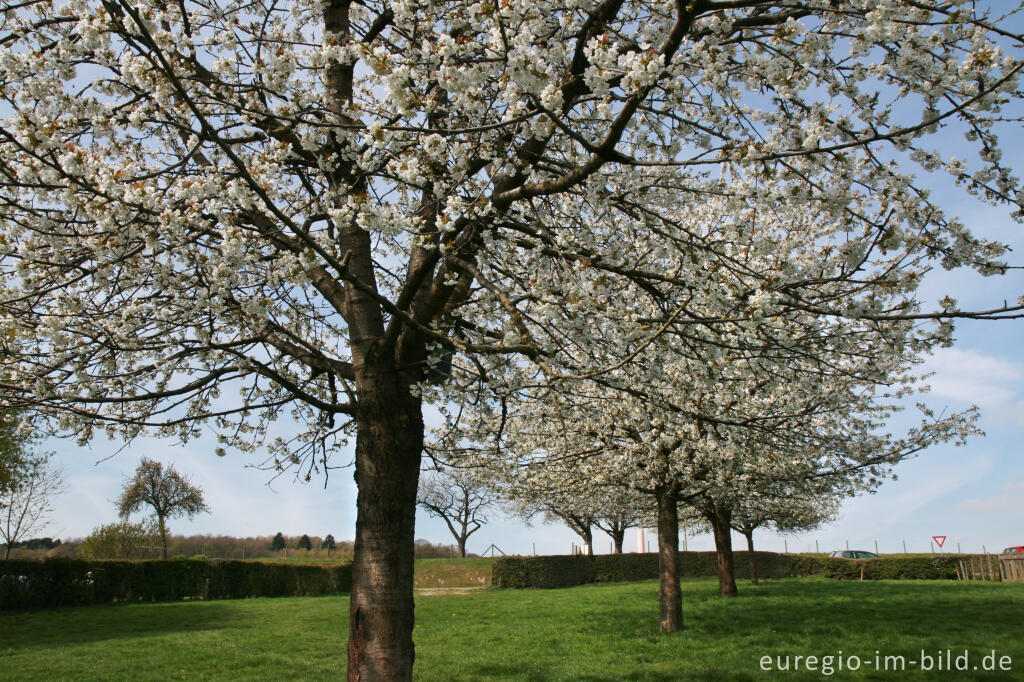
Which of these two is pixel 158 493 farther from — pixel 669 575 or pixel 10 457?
pixel 669 575

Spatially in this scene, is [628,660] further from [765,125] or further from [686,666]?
[765,125]

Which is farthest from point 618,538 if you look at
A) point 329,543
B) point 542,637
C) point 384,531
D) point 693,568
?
point 384,531

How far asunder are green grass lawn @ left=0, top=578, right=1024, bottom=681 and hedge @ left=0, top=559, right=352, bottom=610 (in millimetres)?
920

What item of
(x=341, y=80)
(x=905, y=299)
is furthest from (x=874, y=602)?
(x=341, y=80)

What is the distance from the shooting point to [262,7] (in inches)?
269

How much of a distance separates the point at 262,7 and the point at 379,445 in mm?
4895

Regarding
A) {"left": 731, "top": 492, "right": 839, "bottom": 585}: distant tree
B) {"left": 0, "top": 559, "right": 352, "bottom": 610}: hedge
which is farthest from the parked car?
{"left": 0, "top": 559, "right": 352, "bottom": 610}: hedge

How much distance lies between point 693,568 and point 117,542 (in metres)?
27.3

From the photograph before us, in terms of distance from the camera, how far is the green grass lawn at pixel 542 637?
378 inches

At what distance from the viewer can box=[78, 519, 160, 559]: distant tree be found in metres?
28.9

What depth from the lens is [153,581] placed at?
67.3 ft

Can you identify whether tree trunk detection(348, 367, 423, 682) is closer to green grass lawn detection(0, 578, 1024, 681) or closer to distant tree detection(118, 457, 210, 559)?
green grass lawn detection(0, 578, 1024, 681)

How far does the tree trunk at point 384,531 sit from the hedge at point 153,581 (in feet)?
55.7

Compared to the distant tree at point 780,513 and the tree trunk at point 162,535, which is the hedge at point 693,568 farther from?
the tree trunk at point 162,535
